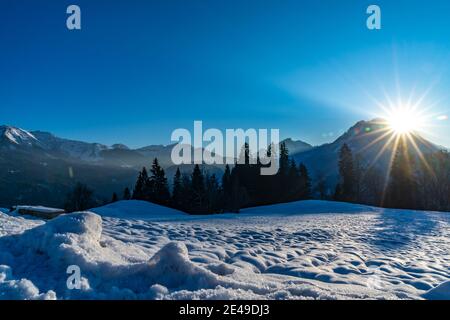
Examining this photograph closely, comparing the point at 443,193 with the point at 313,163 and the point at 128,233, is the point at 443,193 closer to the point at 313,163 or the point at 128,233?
the point at 128,233

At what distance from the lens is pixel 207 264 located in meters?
5.45

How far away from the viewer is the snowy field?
146 inches

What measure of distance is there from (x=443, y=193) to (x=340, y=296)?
5404 cm

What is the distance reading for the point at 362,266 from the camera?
23.6 ft

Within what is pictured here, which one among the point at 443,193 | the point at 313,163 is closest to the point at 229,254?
the point at 443,193

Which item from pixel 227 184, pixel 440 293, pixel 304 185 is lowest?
pixel 440 293

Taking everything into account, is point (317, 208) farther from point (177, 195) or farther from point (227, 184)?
point (177, 195)

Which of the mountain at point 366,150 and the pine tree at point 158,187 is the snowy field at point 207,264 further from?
the mountain at point 366,150

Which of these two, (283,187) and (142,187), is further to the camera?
(283,187)

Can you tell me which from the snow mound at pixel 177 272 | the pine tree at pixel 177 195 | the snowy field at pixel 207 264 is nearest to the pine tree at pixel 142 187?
the pine tree at pixel 177 195

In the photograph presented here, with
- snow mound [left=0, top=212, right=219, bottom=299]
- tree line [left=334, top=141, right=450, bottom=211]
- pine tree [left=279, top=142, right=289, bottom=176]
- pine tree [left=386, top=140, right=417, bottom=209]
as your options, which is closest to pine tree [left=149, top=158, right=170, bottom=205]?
pine tree [left=279, top=142, right=289, bottom=176]

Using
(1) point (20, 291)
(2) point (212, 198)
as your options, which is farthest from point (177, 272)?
(2) point (212, 198)

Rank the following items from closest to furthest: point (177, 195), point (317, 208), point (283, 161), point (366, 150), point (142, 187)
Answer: point (317, 208) < point (177, 195) < point (142, 187) < point (283, 161) < point (366, 150)

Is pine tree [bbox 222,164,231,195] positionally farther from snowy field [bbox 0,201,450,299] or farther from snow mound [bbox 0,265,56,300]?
snow mound [bbox 0,265,56,300]
